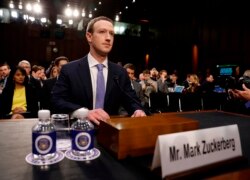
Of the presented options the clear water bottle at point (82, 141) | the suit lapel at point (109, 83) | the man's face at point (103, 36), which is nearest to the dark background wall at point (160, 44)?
the suit lapel at point (109, 83)

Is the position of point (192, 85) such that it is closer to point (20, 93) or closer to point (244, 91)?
point (20, 93)

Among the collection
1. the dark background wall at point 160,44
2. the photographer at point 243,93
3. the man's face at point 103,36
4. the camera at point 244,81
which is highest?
the dark background wall at point 160,44

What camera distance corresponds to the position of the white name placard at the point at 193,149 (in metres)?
0.74

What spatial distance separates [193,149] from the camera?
79 centimetres

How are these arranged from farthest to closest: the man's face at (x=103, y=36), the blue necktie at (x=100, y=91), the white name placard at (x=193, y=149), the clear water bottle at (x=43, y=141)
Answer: the blue necktie at (x=100, y=91)
the man's face at (x=103, y=36)
the clear water bottle at (x=43, y=141)
the white name placard at (x=193, y=149)

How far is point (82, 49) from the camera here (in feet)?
41.9

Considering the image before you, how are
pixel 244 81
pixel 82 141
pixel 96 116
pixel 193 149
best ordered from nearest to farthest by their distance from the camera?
1. pixel 193 149
2. pixel 82 141
3. pixel 96 116
4. pixel 244 81

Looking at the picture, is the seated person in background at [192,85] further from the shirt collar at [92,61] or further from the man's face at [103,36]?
the man's face at [103,36]

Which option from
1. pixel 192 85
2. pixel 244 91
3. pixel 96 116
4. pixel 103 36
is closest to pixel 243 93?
pixel 244 91

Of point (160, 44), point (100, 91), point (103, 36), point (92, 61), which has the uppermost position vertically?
point (160, 44)

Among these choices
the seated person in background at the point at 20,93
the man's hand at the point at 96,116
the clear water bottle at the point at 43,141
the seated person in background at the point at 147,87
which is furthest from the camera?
the seated person in background at the point at 147,87

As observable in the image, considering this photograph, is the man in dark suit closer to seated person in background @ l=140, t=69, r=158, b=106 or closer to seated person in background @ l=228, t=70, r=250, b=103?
seated person in background @ l=228, t=70, r=250, b=103

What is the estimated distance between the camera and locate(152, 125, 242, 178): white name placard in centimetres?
74

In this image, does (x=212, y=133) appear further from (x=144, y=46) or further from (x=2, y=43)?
(x=144, y=46)
